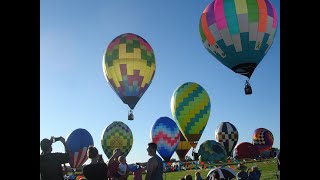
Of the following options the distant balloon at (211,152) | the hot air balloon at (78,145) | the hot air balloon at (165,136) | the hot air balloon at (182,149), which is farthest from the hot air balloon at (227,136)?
the hot air balloon at (78,145)

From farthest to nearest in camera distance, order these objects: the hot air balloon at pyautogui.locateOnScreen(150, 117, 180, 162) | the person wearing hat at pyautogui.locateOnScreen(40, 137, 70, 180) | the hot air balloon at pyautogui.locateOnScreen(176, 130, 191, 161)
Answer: the hot air balloon at pyautogui.locateOnScreen(176, 130, 191, 161) → the hot air balloon at pyautogui.locateOnScreen(150, 117, 180, 162) → the person wearing hat at pyautogui.locateOnScreen(40, 137, 70, 180)

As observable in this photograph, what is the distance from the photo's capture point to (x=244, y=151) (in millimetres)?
34625

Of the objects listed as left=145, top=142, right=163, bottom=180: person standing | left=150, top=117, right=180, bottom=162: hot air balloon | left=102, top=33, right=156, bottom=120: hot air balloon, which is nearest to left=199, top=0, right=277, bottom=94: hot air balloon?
left=102, top=33, right=156, bottom=120: hot air balloon

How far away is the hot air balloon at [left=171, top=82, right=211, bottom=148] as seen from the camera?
30391 millimetres

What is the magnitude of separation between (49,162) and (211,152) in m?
25.7

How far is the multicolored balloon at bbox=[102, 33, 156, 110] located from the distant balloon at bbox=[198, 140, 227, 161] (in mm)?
9754

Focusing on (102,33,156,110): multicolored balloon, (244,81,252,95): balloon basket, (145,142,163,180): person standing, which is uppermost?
(102,33,156,110): multicolored balloon

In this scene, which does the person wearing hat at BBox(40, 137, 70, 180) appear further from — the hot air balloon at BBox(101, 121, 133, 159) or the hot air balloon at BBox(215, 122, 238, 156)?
the hot air balloon at BBox(215, 122, 238, 156)

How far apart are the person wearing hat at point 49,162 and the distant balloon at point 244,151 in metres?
30.6

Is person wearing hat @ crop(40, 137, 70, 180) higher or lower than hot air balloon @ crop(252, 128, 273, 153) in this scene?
higher

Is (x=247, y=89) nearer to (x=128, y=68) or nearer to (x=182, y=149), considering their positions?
(x=128, y=68)

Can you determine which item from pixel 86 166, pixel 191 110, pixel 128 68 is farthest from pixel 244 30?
pixel 86 166
